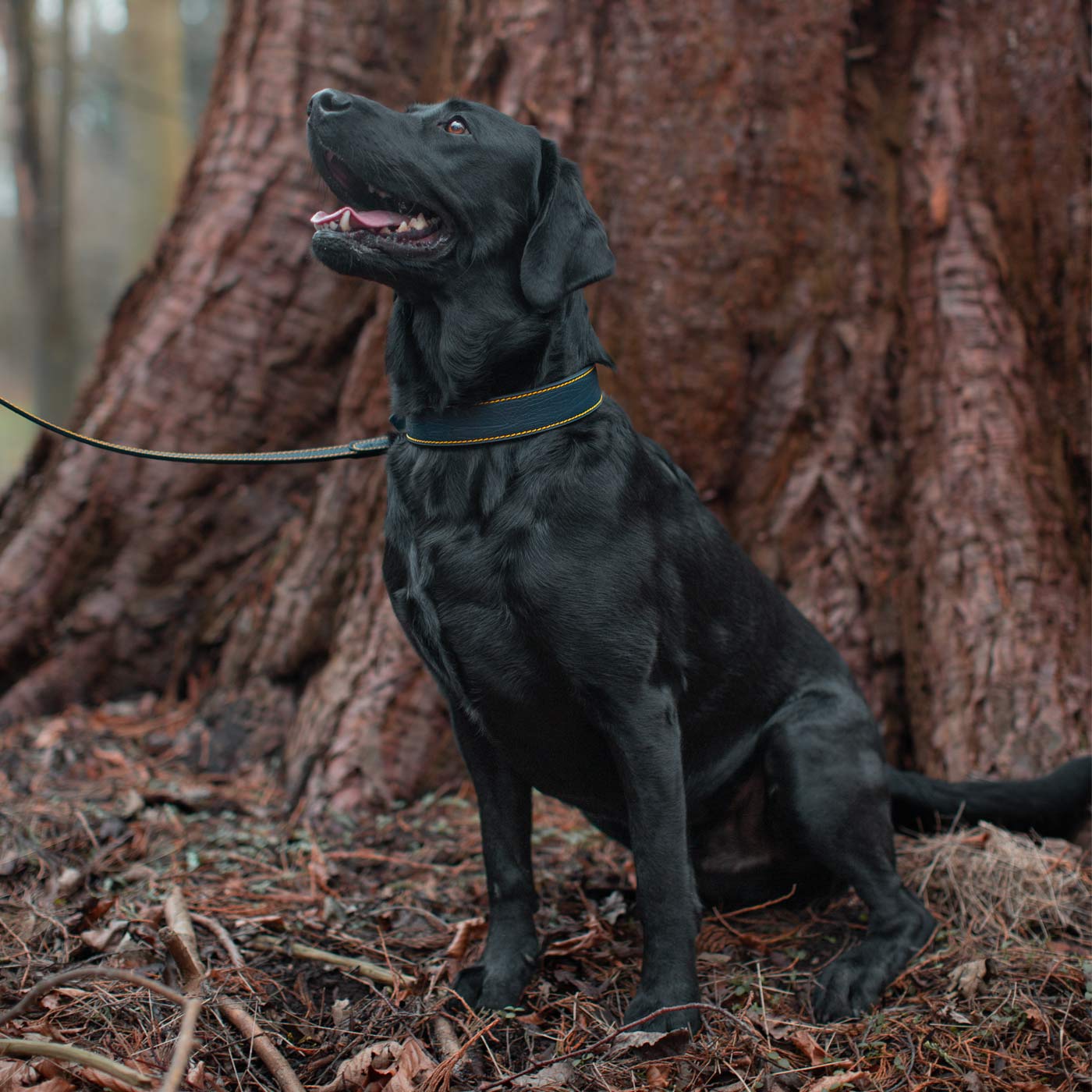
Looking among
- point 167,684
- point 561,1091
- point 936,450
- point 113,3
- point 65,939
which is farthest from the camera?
point 113,3

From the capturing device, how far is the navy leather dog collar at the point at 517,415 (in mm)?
2471

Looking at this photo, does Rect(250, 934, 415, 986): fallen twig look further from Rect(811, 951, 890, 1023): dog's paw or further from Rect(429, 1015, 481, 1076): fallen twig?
Rect(811, 951, 890, 1023): dog's paw

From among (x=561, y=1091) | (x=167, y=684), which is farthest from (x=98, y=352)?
(x=561, y=1091)

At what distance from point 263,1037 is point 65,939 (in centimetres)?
76

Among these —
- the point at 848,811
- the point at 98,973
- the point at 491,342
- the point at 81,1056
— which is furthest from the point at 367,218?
the point at 848,811

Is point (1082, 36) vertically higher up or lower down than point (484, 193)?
higher up

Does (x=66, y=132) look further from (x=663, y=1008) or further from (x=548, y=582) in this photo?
(x=663, y=1008)

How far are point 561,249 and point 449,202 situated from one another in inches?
11.6

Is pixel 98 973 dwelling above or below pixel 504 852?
above

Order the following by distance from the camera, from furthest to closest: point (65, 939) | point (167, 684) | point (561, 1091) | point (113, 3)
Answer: point (113, 3) < point (167, 684) < point (65, 939) < point (561, 1091)

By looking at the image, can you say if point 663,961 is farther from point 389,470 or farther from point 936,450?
point 936,450

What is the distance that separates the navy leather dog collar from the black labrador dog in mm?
25

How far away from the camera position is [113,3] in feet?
36.8

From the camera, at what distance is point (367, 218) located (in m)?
2.53
